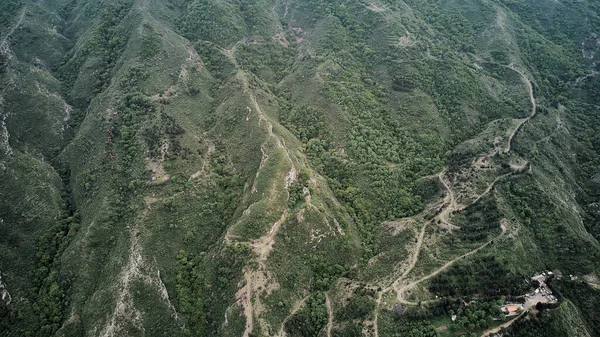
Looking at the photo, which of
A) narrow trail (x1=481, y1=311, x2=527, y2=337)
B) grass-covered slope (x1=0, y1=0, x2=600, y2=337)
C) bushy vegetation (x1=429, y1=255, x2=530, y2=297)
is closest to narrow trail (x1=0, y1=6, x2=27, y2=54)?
grass-covered slope (x1=0, y1=0, x2=600, y2=337)

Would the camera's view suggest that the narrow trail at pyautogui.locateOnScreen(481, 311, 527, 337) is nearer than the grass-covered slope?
Yes

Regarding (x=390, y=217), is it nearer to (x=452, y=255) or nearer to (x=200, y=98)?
(x=452, y=255)

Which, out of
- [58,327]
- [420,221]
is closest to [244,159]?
[420,221]

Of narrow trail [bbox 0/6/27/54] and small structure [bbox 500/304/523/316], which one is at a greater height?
narrow trail [bbox 0/6/27/54]

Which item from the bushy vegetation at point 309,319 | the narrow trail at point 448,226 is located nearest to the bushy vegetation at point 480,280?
the narrow trail at point 448,226

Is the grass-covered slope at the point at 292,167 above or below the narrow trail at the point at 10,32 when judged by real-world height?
below

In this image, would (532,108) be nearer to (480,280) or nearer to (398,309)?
(480,280)

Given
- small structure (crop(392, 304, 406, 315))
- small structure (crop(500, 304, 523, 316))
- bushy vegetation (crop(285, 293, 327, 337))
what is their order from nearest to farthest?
small structure (crop(500, 304, 523, 316)), small structure (crop(392, 304, 406, 315)), bushy vegetation (crop(285, 293, 327, 337))

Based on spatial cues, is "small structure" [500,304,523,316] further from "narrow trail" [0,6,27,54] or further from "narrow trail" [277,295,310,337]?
"narrow trail" [0,6,27,54]

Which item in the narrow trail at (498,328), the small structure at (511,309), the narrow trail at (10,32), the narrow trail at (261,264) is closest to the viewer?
the narrow trail at (498,328)

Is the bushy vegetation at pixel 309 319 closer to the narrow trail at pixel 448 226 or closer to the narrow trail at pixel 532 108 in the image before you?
the narrow trail at pixel 448 226

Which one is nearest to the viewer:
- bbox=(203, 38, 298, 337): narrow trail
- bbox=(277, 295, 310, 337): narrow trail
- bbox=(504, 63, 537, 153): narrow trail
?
bbox=(203, 38, 298, 337): narrow trail
